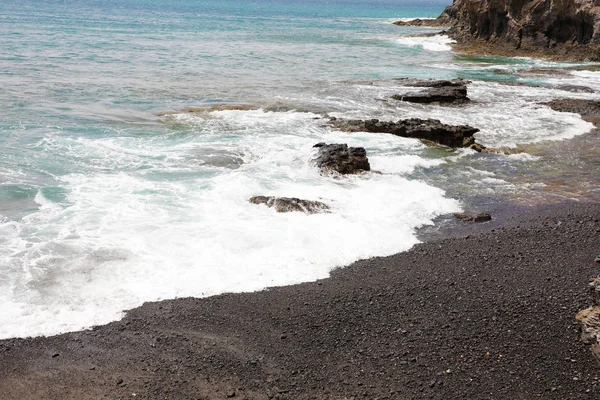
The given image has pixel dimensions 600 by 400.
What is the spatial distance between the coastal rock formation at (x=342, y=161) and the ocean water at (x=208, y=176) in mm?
474

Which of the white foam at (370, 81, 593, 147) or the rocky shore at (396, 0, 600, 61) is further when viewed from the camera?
the rocky shore at (396, 0, 600, 61)

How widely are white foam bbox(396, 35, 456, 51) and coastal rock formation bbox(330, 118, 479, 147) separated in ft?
124

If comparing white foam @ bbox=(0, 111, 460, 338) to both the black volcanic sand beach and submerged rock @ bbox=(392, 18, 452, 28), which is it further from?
submerged rock @ bbox=(392, 18, 452, 28)

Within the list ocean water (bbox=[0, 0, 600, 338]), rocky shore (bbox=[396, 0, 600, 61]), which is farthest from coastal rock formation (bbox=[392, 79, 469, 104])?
rocky shore (bbox=[396, 0, 600, 61])

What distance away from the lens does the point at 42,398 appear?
7.42 meters

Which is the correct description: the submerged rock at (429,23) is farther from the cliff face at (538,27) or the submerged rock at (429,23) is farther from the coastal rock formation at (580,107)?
the coastal rock formation at (580,107)

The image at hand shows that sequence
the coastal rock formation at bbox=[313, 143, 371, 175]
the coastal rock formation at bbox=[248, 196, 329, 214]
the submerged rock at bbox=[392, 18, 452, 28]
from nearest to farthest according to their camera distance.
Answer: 1. the coastal rock formation at bbox=[248, 196, 329, 214]
2. the coastal rock formation at bbox=[313, 143, 371, 175]
3. the submerged rock at bbox=[392, 18, 452, 28]

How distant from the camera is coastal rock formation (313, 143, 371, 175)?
54.8 ft

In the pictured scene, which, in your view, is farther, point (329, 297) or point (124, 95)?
point (124, 95)

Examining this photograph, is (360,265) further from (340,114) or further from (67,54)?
(67,54)

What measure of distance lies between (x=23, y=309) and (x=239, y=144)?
11.2 metres

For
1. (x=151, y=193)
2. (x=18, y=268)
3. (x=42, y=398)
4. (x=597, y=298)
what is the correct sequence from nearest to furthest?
(x=42, y=398) → (x=597, y=298) → (x=18, y=268) → (x=151, y=193)

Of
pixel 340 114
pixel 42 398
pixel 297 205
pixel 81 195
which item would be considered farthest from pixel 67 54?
pixel 42 398

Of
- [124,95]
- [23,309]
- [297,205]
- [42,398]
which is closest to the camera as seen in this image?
[42,398]
